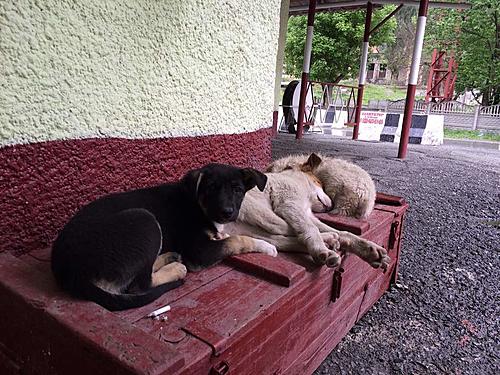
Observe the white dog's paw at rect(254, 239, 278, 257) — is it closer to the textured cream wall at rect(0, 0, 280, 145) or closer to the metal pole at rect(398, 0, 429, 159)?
the textured cream wall at rect(0, 0, 280, 145)

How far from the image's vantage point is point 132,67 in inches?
103

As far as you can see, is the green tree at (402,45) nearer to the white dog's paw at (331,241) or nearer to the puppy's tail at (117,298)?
the white dog's paw at (331,241)

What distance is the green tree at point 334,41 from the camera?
1102 inches

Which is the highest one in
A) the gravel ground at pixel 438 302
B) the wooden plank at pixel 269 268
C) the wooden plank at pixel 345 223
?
the wooden plank at pixel 345 223

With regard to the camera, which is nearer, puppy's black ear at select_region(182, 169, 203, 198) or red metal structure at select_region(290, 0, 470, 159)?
puppy's black ear at select_region(182, 169, 203, 198)

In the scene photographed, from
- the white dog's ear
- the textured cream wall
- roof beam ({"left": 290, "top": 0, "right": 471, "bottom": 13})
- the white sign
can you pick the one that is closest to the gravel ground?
the white dog's ear

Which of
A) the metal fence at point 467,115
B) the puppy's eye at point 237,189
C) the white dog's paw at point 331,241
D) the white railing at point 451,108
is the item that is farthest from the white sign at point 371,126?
the puppy's eye at point 237,189

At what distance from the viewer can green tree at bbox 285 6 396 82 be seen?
28.0m

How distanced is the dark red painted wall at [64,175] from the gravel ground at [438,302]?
1762mm

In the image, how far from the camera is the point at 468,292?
3822 mm

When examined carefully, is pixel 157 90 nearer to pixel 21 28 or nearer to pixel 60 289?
pixel 21 28

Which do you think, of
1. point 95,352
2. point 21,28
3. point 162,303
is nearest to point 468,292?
point 162,303

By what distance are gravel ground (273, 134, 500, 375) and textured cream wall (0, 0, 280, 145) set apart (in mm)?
1985

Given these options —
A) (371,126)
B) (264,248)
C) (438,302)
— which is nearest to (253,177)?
(264,248)
